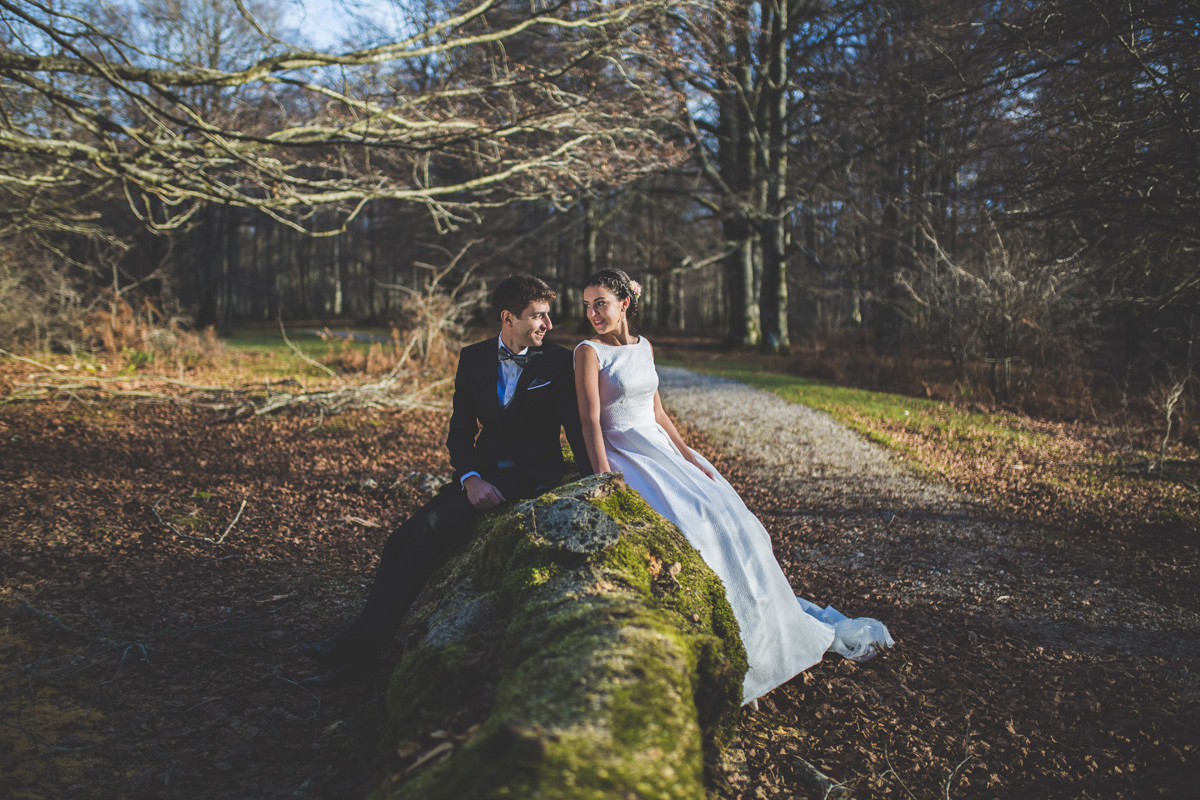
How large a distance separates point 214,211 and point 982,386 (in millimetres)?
29573

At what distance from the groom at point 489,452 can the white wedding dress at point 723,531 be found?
10.2 inches

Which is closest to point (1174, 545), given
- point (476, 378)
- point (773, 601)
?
point (773, 601)

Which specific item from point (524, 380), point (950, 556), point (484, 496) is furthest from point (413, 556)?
point (950, 556)

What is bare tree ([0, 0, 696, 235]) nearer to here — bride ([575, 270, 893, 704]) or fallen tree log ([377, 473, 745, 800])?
bride ([575, 270, 893, 704])

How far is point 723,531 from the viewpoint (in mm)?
3211

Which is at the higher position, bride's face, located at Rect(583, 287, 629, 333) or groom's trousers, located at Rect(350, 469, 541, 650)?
bride's face, located at Rect(583, 287, 629, 333)

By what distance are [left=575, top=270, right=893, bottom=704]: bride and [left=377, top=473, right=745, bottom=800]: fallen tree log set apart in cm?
Result: 38

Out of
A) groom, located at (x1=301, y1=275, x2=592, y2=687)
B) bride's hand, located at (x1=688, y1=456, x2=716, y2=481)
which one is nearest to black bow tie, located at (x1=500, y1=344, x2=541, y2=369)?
groom, located at (x1=301, y1=275, x2=592, y2=687)

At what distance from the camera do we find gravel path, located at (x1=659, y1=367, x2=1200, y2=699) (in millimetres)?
4168

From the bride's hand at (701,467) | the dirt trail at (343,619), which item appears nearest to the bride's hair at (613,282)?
the bride's hand at (701,467)

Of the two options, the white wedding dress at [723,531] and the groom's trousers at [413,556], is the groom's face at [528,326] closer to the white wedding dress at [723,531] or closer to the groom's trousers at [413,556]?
the white wedding dress at [723,531]

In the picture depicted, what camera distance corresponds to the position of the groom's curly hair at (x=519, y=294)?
11.0ft

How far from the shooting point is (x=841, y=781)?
2.68 metres

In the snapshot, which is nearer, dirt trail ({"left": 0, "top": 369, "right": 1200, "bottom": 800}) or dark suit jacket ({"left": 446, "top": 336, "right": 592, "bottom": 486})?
dirt trail ({"left": 0, "top": 369, "right": 1200, "bottom": 800})
